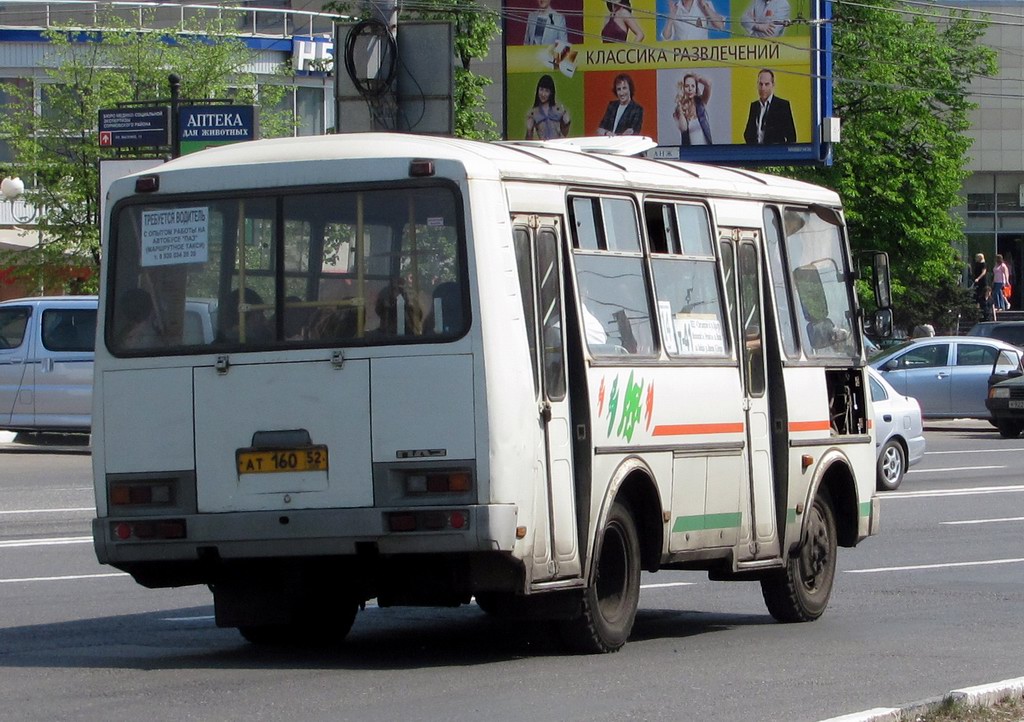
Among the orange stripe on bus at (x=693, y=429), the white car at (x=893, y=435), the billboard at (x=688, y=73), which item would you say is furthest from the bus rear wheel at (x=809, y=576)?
the billboard at (x=688, y=73)

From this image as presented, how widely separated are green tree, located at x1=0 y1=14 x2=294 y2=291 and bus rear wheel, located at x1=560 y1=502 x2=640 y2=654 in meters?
29.8

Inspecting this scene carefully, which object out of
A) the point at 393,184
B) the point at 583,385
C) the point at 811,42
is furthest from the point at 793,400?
the point at 811,42

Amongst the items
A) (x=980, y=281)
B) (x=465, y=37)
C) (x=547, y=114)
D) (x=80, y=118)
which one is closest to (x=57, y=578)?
(x=547, y=114)

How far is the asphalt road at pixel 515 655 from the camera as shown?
812cm

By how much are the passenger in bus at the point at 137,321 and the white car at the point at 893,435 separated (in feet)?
46.0

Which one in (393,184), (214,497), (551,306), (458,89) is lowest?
(214,497)

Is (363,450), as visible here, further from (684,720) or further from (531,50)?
(531,50)

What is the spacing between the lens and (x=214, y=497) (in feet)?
30.2

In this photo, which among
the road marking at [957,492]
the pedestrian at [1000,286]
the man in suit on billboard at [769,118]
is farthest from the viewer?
the pedestrian at [1000,286]

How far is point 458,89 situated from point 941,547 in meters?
24.4

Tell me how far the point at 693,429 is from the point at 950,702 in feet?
10.4

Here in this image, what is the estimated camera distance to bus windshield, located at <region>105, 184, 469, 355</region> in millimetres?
9125

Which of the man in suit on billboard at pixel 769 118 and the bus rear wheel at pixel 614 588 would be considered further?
the man in suit on billboard at pixel 769 118

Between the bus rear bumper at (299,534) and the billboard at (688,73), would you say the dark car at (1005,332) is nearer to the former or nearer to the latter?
the billboard at (688,73)
